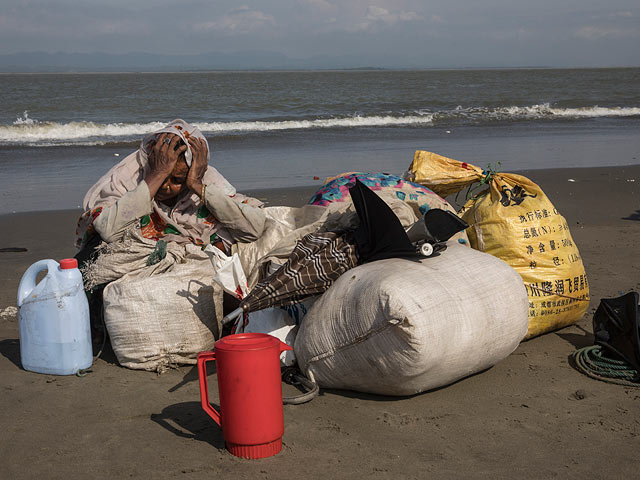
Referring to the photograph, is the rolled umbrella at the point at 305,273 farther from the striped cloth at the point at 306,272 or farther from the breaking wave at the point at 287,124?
the breaking wave at the point at 287,124

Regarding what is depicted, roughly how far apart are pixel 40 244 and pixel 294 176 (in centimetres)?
435

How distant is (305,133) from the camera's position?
1702cm

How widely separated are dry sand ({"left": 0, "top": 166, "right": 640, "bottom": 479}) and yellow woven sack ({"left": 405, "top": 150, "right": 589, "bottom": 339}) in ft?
0.59

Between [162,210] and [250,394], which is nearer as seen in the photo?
[250,394]

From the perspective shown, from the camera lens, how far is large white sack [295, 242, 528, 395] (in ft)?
8.92

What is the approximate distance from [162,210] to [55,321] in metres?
0.94

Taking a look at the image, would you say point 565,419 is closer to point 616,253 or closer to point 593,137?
point 616,253

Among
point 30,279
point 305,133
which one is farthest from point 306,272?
point 305,133

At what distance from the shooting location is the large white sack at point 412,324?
2719 mm

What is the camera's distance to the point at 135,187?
3850mm

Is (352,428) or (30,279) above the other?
(30,279)

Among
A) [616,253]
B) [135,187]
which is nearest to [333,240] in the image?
[135,187]

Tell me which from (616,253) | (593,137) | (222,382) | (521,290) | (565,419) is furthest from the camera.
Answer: (593,137)

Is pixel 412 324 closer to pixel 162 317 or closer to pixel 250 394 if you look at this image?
pixel 250 394
